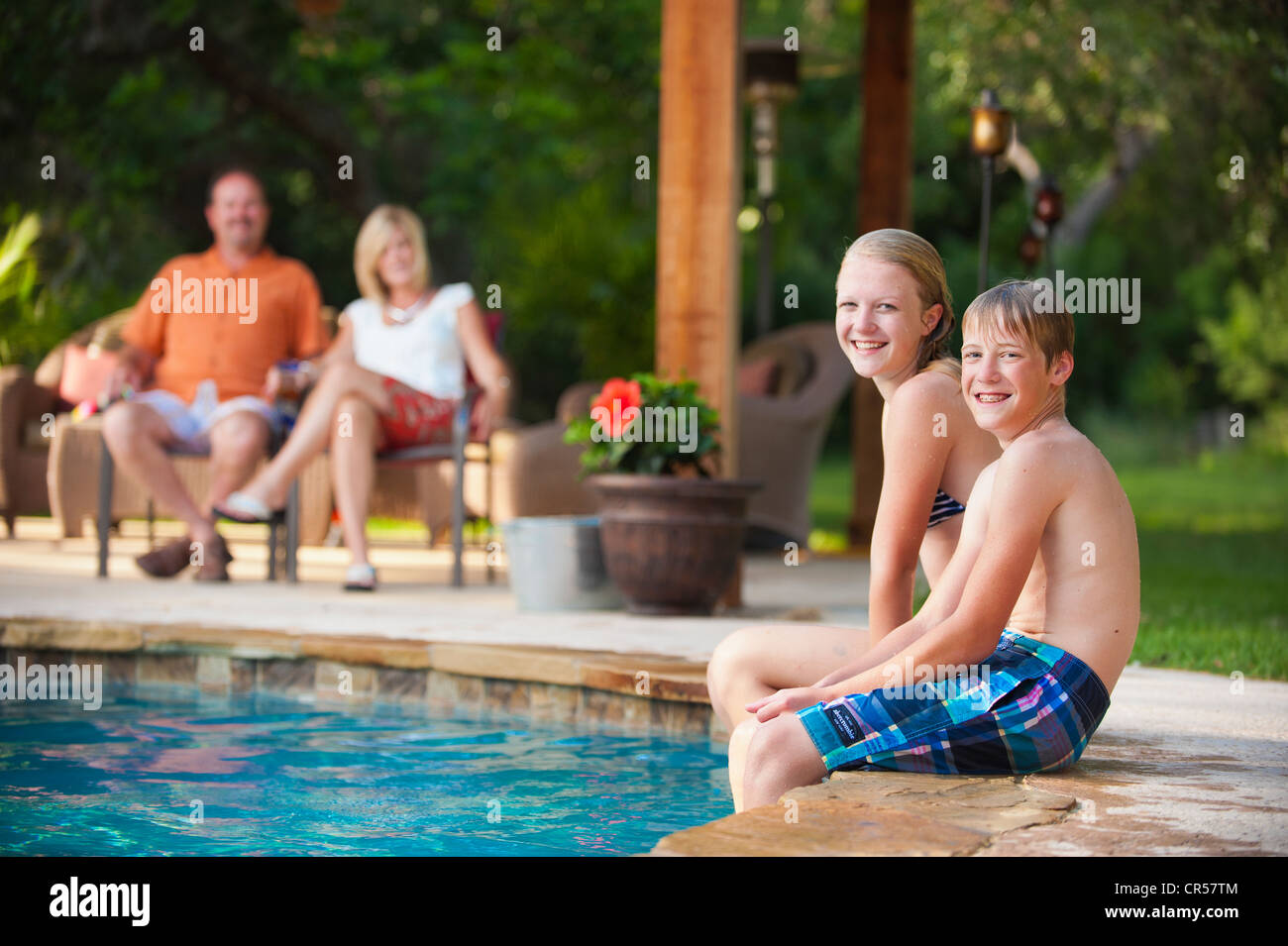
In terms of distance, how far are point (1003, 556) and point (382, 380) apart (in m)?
3.64

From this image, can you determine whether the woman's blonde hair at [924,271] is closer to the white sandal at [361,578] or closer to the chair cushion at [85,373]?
the white sandal at [361,578]

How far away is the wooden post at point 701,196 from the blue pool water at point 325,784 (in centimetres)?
174

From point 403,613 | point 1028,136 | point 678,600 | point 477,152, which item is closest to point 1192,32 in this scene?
point 678,600

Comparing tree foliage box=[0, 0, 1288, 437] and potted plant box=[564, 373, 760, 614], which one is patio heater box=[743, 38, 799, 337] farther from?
potted plant box=[564, 373, 760, 614]

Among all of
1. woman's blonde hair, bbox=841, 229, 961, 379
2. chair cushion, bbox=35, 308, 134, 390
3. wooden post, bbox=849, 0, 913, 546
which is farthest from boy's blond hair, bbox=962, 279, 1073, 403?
chair cushion, bbox=35, 308, 134, 390

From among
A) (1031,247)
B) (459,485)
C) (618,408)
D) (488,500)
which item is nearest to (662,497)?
(618,408)

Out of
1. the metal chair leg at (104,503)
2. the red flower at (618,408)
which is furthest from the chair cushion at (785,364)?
the metal chair leg at (104,503)

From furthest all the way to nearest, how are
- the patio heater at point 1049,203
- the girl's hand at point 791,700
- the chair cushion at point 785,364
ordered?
the patio heater at point 1049,203, the chair cushion at point 785,364, the girl's hand at point 791,700

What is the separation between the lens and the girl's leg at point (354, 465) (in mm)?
5340

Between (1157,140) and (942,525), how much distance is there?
576 inches

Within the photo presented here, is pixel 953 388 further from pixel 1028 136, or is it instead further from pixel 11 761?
pixel 1028 136

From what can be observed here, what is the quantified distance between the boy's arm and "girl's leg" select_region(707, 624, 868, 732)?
40 centimetres

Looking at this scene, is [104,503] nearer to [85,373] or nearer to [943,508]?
[85,373]

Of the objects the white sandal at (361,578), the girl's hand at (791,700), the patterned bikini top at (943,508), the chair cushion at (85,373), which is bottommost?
the white sandal at (361,578)
